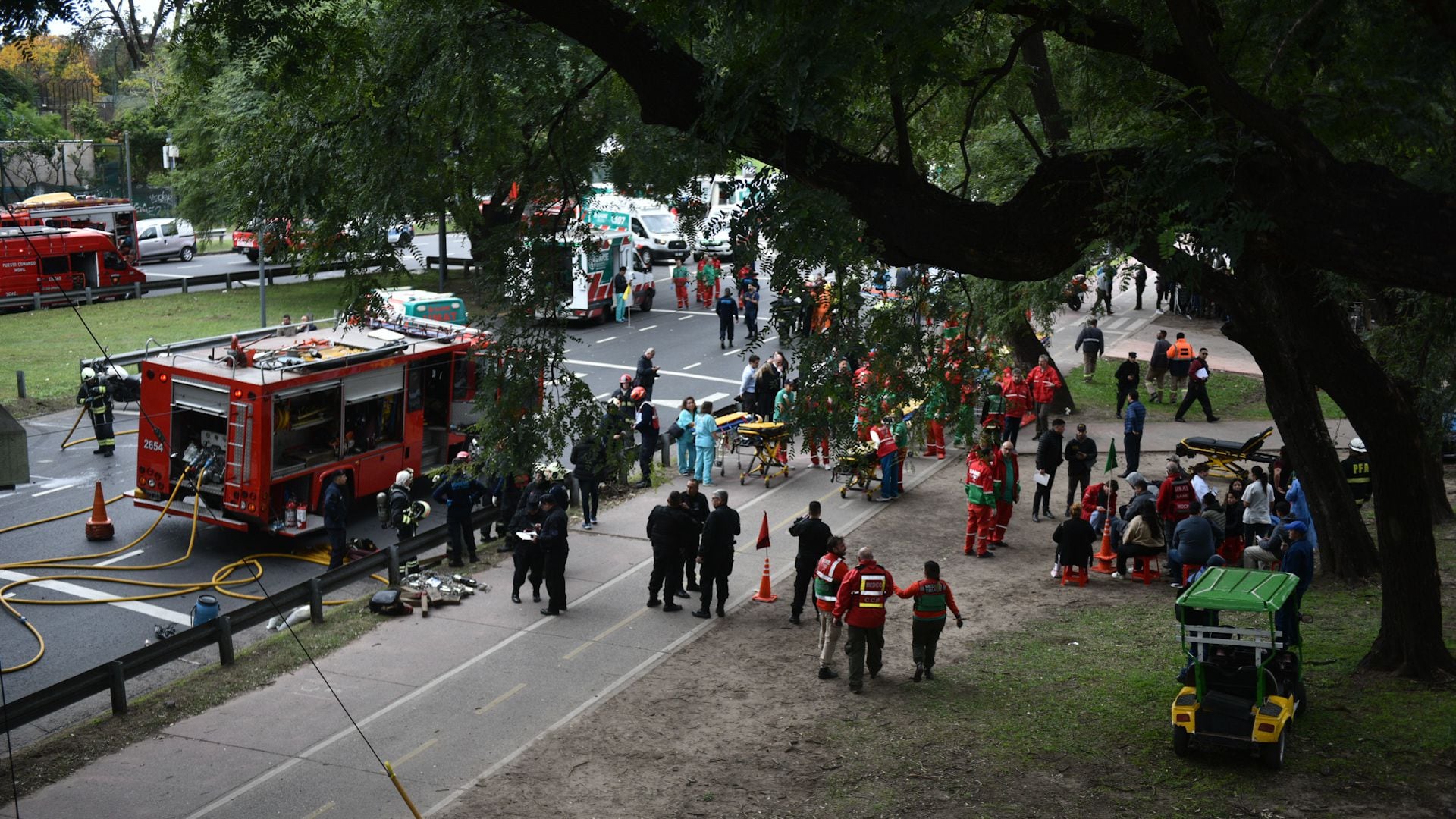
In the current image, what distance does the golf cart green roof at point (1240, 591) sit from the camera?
10.6 meters

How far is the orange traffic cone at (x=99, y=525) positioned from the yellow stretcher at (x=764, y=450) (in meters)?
9.50

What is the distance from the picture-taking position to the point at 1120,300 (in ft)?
139

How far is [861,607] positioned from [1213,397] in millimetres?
18656

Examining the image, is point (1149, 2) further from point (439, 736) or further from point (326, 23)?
point (439, 736)

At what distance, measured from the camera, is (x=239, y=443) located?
1730 cm

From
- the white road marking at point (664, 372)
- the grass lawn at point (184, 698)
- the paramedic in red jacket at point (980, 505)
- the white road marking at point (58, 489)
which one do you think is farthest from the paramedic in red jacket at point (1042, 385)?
the white road marking at point (58, 489)

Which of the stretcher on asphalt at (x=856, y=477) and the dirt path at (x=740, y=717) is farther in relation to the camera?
the stretcher on asphalt at (x=856, y=477)

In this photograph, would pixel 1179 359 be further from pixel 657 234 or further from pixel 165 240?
pixel 165 240

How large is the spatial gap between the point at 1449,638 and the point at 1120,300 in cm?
2968

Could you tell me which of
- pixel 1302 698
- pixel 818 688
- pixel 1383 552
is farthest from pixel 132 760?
pixel 1383 552

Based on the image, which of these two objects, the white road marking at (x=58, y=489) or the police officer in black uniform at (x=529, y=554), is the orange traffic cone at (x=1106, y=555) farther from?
the white road marking at (x=58, y=489)

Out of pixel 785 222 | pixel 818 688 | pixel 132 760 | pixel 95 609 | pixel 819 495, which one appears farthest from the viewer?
pixel 819 495

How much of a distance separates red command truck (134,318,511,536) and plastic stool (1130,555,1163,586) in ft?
29.9

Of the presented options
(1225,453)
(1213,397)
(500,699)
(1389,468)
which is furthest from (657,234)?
(1389,468)
